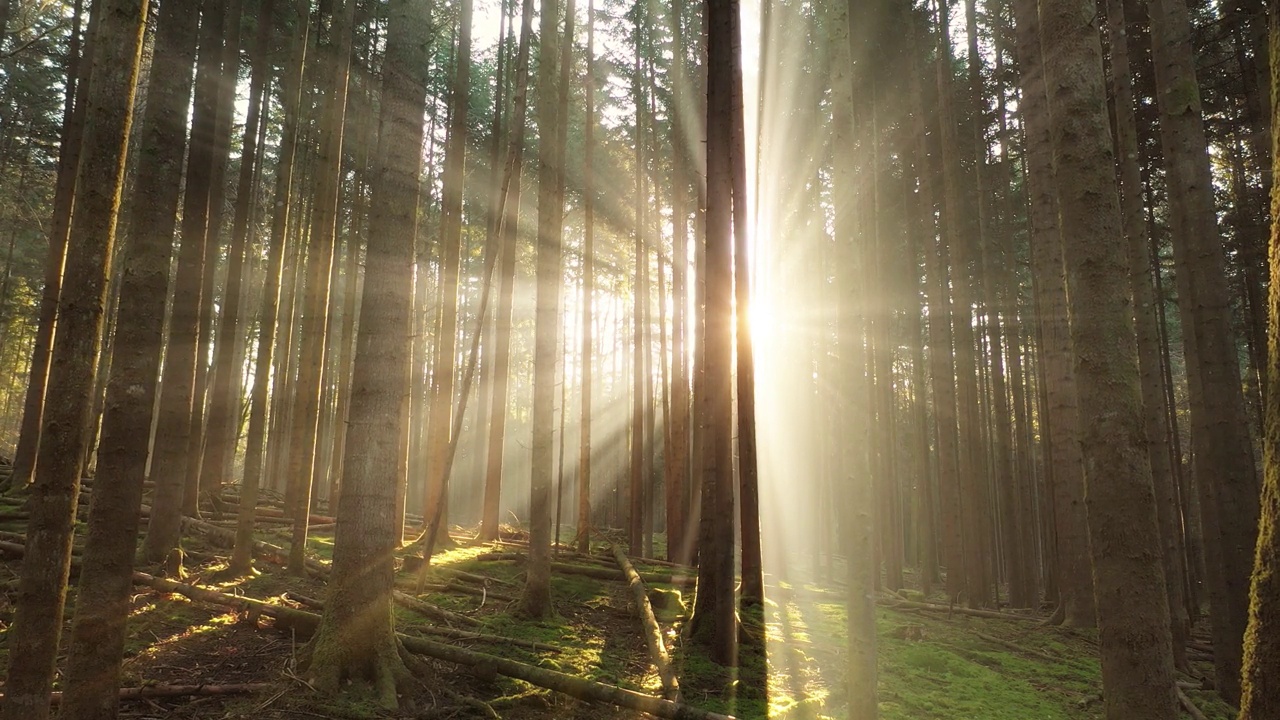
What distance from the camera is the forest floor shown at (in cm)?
431

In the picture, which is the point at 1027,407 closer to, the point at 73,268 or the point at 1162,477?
the point at 1162,477

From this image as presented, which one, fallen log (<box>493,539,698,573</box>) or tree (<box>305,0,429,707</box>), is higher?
tree (<box>305,0,429,707</box>)

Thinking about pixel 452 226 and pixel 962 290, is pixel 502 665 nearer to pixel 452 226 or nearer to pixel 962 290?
pixel 452 226

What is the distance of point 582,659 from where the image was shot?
18.3ft

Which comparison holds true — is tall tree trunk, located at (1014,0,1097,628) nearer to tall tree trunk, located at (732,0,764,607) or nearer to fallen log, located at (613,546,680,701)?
tall tree trunk, located at (732,0,764,607)

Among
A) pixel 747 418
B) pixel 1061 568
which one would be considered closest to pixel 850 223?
pixel 747 418

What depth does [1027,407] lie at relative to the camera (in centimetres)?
1961

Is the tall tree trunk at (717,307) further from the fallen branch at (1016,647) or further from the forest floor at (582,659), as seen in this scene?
the fallen branch at (1016,647)

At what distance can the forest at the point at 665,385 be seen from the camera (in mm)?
3146

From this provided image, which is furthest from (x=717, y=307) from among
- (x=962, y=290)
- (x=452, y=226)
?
(x=962, y=290)

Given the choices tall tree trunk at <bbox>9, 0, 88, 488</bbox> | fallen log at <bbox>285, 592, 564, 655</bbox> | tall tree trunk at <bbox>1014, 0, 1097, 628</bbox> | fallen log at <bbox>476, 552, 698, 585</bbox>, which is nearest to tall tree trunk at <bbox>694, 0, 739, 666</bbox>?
fallen log at <bbox>285, 592, 564, 655</bbox>

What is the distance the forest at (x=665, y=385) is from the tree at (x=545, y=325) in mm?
53

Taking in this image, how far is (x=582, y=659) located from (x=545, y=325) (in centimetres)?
391

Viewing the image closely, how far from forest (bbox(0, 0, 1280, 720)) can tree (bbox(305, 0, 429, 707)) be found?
28 millimetres
